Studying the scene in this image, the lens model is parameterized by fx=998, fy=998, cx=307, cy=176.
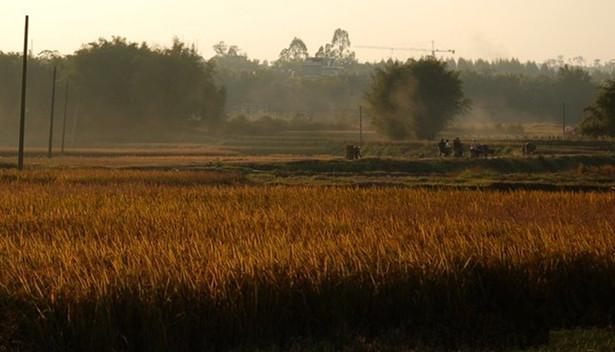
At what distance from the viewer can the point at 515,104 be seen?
173500mm

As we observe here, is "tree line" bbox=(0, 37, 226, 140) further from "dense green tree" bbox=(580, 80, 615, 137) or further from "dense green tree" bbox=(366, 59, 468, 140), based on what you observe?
"dense green tree" bbox=(580, 80, 615, 137)

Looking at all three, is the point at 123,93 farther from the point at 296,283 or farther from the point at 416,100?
the point at 296,283

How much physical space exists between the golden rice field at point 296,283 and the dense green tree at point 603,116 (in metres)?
53.4

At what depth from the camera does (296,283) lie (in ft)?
41.4

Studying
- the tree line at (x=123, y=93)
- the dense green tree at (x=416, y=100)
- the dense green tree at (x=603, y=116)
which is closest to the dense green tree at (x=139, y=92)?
the tree line at (x=123, y=93)

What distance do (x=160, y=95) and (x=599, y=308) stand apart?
104m

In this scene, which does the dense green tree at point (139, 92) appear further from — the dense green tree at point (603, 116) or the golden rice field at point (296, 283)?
the golden rice field at point (296, 283)

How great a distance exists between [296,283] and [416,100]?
81.4m

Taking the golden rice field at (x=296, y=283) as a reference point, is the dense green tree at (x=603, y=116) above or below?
above

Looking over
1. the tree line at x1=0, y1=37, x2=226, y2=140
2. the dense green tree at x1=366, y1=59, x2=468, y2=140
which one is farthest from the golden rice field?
the tree line at x1=0, y1=37, x2=226, y2=140

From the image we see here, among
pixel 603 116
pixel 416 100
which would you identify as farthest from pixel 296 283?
pixel 416 100

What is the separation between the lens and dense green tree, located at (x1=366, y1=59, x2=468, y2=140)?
93062 millimetres

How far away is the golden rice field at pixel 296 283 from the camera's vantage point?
1157 centimetres

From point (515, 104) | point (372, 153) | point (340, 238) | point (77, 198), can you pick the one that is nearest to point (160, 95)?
point (372, 153)
